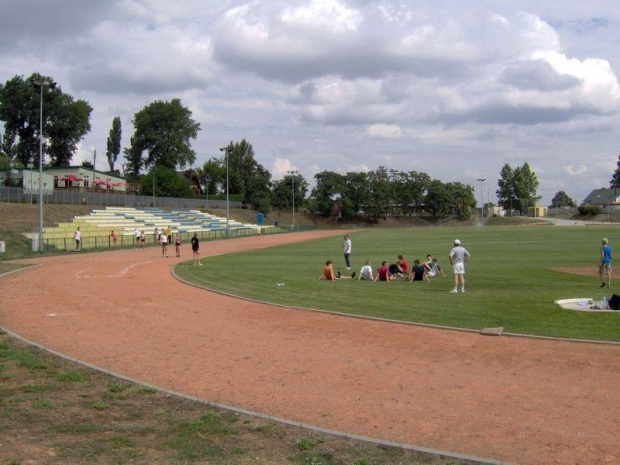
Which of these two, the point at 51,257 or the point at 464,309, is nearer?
the point at 464,309

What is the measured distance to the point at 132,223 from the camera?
210 feet

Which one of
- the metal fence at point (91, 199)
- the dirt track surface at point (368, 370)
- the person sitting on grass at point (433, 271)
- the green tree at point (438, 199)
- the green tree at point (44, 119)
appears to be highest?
the green tree at point (44, 119)

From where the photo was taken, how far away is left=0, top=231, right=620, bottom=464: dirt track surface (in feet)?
22.3

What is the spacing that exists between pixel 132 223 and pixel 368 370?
58.1 metres

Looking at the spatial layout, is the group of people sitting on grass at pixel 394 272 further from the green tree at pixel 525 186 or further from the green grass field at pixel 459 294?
the green tree at pixel 525 186

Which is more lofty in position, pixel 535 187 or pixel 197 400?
pixel 535 187

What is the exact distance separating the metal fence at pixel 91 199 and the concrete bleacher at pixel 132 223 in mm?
2160

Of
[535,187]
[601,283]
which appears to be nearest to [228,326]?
[601,283]

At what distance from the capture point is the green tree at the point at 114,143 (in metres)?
133

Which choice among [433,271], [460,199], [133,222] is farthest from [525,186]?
[433,271]

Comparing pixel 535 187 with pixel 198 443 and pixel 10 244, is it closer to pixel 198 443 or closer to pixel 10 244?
pixel 10 244

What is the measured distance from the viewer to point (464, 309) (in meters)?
15.5

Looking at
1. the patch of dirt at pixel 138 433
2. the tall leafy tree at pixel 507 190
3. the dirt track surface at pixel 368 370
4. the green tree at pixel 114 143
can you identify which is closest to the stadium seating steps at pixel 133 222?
the dirt track surface at pixel 368 370

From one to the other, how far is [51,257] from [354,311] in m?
28.0
